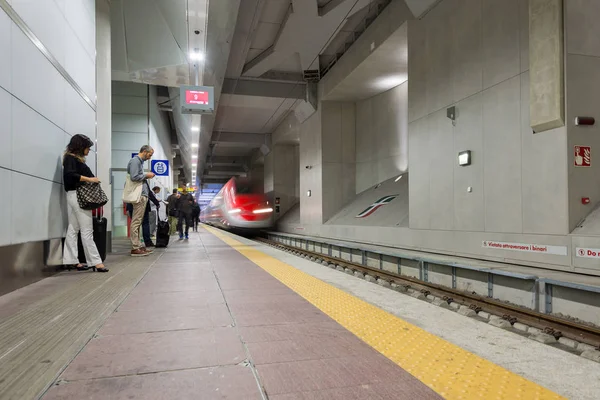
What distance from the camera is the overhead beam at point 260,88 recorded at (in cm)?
1540

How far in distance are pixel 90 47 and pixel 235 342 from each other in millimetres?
5971

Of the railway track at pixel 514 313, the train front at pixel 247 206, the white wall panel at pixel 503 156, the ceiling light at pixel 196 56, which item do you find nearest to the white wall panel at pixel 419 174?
the white wall panel at pixel 503 156

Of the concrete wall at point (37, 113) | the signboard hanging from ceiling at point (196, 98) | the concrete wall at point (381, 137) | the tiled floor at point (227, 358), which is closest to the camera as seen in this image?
the tiled floor at point (227, 358)

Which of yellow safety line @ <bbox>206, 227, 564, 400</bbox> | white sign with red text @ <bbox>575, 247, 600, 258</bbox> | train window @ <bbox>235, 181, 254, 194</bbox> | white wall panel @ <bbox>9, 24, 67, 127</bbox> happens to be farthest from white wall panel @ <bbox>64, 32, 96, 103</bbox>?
train window @ <bbox>235, 181, 254, 194</bbox>

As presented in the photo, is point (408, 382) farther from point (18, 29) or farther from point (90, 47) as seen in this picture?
point (90, 47)

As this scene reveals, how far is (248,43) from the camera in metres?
11.7

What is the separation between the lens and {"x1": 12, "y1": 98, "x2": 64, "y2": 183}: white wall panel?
3.63m

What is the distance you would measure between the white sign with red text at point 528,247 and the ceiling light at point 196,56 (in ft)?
28.5

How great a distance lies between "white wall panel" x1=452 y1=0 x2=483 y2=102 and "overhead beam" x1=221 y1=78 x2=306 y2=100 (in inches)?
363

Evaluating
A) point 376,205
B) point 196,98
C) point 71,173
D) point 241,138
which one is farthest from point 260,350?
point 241,138

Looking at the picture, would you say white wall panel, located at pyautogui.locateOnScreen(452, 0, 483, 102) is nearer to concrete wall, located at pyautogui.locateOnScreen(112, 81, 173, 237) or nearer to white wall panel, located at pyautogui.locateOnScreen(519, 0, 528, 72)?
white wall panel, located at pyautogui.locateOnScreen(519, 0, 528, 72)

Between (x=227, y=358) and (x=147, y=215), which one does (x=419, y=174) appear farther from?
(x=227, y=358)

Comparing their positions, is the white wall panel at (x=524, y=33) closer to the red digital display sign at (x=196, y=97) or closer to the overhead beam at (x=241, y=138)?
the red digital display sign at (x=196, y=97)

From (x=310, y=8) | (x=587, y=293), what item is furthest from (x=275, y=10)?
(x=587, y=293)
